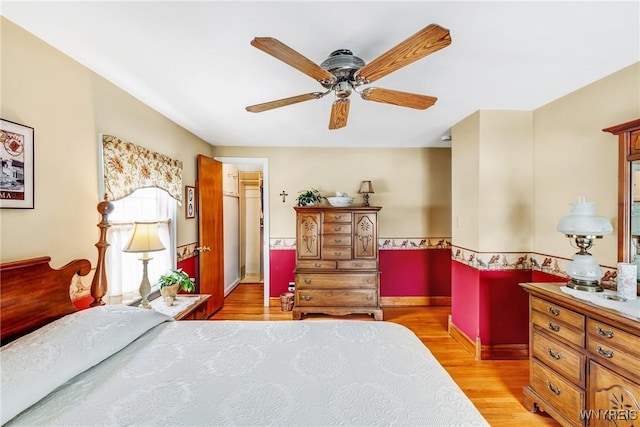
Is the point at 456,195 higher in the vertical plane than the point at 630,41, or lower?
lower

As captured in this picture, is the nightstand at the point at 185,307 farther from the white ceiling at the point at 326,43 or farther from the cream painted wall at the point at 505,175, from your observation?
the cream painted wall at the point at 505,175

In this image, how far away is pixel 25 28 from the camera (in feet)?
4.71

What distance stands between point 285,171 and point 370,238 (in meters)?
1.60

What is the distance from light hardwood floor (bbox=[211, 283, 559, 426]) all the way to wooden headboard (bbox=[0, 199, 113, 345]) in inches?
85.3

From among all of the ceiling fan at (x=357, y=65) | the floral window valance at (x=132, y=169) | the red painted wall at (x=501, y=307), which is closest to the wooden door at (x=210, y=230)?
the floral window valance at (x=132, y=169)

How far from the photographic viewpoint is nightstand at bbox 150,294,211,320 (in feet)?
6.93

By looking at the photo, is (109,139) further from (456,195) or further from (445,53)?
(456,195)

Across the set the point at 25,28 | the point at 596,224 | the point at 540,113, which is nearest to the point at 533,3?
the point at 596,224

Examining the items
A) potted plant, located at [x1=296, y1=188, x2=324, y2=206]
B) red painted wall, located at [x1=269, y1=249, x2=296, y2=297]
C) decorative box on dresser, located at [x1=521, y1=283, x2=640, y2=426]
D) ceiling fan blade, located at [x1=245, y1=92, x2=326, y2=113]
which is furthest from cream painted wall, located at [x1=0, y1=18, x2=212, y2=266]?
decorative box on dresser, located at [x1=521, y1=283, x2=640, y2=426]

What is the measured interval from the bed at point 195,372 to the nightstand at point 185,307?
54 centimetres

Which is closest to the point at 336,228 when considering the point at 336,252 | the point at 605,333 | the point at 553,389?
the point at 336,252

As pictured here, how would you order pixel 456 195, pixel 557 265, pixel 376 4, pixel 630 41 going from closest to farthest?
1. pixel 376 4
2. pixel 630 41
3. pixel 557 265
4. pixel 456 195

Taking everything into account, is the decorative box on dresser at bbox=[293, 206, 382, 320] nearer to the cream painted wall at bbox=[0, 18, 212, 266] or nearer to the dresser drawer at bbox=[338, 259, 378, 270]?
the dresser drawer at bbox=[338, 259, 378, 270]

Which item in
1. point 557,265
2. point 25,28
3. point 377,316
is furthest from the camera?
point 377,316
